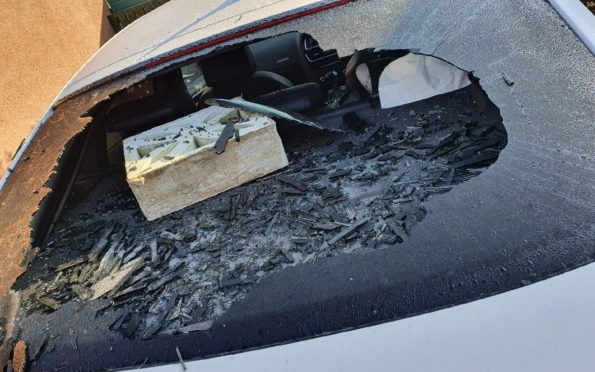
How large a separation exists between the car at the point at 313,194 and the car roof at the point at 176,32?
2 centimetres

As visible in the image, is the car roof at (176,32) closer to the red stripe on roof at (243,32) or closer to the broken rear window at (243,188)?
the red stripe on roof at (243,32)

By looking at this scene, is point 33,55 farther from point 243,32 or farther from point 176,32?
point 243,32

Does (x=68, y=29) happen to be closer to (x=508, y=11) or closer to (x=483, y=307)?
(x=508, y=11)

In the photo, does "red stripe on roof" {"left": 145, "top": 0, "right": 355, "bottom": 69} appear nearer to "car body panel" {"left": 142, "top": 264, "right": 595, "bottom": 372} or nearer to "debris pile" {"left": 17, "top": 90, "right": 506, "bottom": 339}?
"debris pile" {"left": 17, "top": 90, "right": 506, "bottom": 339}

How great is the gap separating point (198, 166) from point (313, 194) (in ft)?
1.67

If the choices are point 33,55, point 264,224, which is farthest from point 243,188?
point 33,55

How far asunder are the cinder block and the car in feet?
0.13

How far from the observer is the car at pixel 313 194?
133 centimetres

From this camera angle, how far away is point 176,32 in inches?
104

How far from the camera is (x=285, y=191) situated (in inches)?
80.6

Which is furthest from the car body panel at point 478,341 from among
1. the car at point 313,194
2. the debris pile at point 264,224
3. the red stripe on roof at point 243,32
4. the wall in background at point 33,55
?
the wall in background at point 33,55

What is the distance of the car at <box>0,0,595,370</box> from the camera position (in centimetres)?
133

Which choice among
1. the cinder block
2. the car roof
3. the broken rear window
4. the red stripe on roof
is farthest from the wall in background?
the cinder block

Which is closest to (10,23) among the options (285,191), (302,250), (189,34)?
(189,34)
